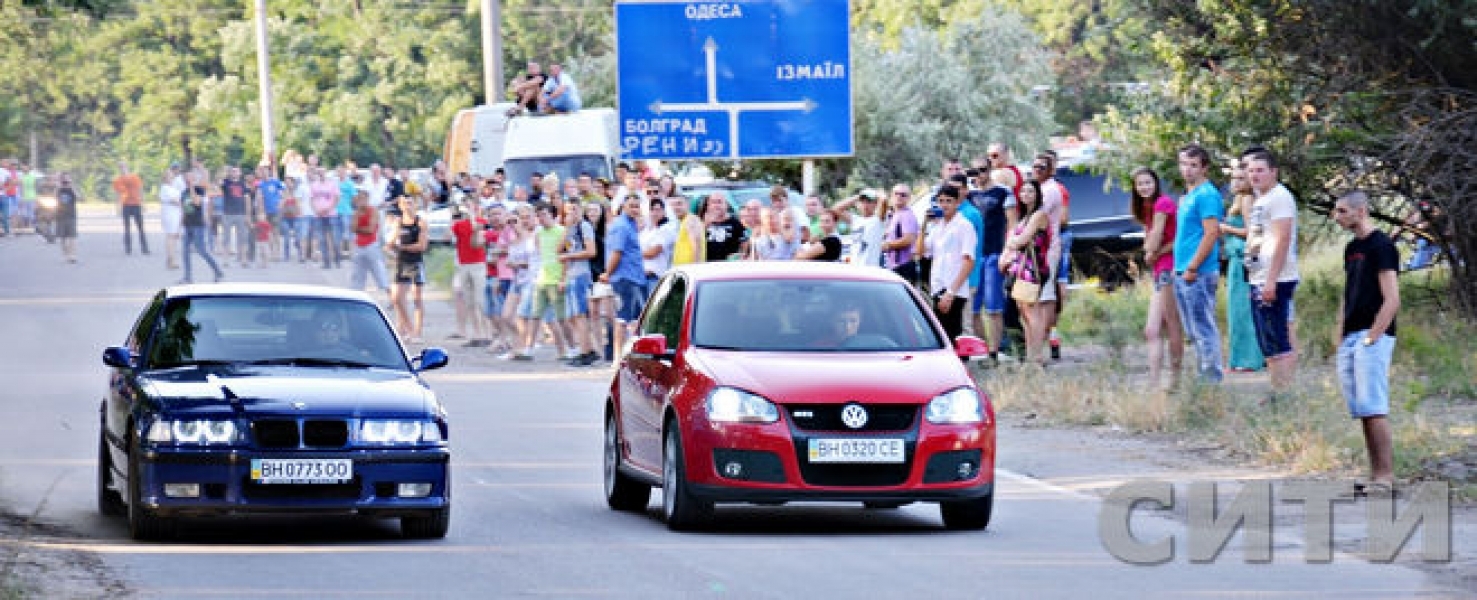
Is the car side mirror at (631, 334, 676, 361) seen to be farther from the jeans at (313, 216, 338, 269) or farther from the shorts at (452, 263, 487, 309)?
the jeans at (313, 216, 338, 269)

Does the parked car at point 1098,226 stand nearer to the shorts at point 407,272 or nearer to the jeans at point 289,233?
the shorts at point 407,272

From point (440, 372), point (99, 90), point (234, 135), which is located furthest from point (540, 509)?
point (99, 90)

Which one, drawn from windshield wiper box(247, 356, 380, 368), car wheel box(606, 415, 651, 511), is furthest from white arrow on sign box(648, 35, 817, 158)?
windshield wiper box(247, 356, 380, 368)

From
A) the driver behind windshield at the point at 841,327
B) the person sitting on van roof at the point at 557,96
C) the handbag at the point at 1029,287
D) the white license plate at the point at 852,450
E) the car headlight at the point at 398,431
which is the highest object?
the person sitting on van roof at the point at 557,96

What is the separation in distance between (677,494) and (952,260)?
9126 millimetres

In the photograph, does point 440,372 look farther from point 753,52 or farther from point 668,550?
point 668,550

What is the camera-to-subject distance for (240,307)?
14.1 m

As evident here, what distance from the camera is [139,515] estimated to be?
12766 mm

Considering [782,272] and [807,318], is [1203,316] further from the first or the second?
[807,318]

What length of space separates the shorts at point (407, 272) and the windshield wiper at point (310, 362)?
16.8 metres

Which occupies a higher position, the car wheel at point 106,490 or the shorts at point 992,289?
the shorts at point 992,289

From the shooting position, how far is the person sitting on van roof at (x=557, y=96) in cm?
4012

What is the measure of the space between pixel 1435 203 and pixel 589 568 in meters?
12.2

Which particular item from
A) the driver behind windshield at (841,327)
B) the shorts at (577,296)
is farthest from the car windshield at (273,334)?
the shorts at (577,296)
